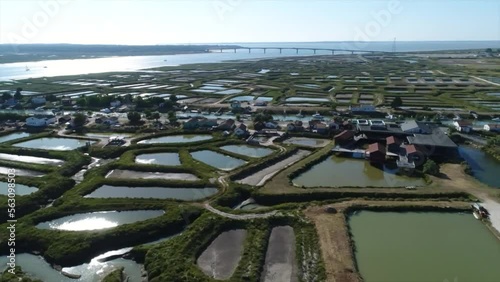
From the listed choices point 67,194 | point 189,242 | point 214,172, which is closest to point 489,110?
point 214,172

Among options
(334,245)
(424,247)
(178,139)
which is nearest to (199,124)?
(178,139)

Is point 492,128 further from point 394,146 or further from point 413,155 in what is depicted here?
point 413,155

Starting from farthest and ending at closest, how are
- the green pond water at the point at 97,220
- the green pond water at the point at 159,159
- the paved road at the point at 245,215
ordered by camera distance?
1. the green pond water at the point at 159,159
2. the paved road at the point at 245,215
3. the green pond water at the point at 97,220

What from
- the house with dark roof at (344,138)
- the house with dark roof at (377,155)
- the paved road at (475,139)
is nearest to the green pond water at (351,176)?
the house with dark roof at (377,155)

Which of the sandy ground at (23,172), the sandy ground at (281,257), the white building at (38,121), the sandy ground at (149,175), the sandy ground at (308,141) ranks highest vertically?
the white building at (38,121)

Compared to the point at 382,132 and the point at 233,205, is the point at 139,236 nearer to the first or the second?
the point at 233,205

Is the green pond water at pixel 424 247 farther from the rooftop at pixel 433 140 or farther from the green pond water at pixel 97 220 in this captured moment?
the green pond water at pixel 97 220
